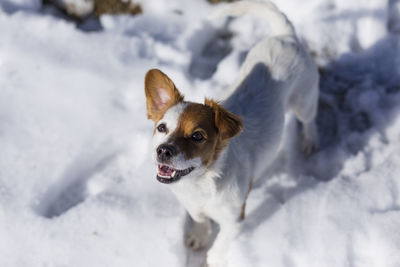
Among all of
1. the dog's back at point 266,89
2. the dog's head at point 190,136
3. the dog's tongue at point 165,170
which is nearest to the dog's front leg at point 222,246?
the dog's back at point 266,89

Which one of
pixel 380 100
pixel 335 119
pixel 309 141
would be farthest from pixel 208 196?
pixel 380 100

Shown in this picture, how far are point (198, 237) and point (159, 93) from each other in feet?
4.31

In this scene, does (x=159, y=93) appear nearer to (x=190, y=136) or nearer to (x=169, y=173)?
(x=190, y=136)

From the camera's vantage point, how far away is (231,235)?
2.86 metres

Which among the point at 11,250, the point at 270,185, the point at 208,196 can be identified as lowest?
the point at 11,250

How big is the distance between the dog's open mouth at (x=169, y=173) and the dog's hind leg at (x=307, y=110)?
1.35 meters

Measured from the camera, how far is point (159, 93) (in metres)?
2.35

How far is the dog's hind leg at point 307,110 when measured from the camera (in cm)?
313

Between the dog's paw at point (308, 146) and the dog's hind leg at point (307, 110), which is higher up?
the dog's hind leg at point (307, 110)

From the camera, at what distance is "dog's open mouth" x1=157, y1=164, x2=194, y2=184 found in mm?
2137

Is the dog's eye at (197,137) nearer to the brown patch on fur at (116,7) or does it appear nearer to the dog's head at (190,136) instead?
the dog's head at (190,136)

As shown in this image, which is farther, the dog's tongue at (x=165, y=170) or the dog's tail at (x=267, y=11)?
the dog's tail at (x=267, y=11)

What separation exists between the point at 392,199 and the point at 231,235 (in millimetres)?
1358

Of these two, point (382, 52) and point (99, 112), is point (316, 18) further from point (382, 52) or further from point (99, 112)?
point (99, 112)
